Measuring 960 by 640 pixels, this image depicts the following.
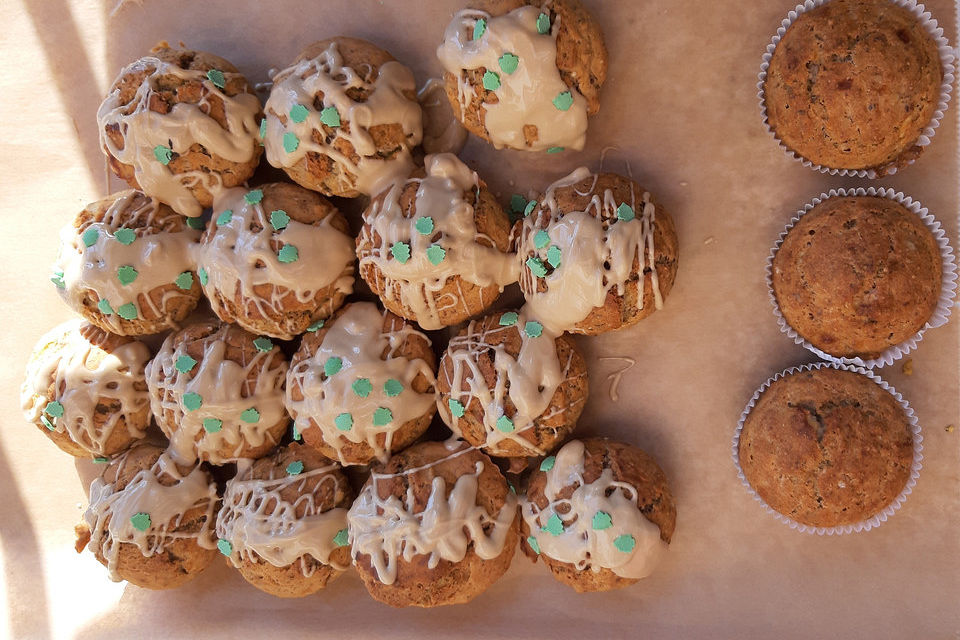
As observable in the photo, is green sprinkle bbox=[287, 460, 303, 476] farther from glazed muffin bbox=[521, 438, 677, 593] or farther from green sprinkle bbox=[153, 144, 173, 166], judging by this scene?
green sprinkle bbox=[153, 144, 173, 166]

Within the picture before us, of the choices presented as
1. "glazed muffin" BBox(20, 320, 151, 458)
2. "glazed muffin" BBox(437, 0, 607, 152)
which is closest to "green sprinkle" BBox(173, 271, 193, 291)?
"glazed muffin" BBox(20, 320, 151, 458)

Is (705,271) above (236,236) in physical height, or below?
below

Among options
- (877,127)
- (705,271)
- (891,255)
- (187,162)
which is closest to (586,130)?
(705,271)

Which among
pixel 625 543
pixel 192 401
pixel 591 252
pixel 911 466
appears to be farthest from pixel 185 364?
pixel 911 466

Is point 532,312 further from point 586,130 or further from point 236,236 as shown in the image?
point 236,236

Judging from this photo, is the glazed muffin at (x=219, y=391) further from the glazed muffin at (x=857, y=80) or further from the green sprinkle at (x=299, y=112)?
the glazed muffin at (x=857, y=80)

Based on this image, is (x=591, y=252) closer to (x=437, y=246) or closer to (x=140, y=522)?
(x=437, y=246)
